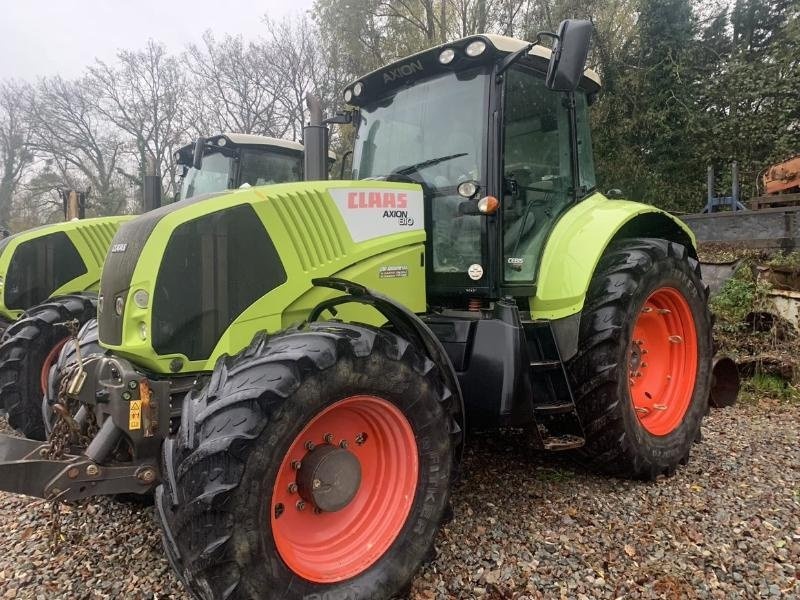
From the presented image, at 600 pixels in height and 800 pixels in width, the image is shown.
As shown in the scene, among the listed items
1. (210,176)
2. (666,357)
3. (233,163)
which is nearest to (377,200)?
(666,357)

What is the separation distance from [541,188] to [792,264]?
4.85 m

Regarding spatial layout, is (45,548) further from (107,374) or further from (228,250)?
(228,250)

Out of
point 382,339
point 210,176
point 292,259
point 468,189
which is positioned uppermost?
point 210,176

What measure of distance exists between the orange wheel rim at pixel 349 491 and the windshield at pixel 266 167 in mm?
4205

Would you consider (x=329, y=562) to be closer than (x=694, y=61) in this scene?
Yes

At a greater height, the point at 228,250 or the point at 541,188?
the point at 541,188

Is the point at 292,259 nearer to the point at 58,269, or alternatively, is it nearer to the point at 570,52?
the point at 570,52

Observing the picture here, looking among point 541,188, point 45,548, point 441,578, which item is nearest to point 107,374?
point 45,548

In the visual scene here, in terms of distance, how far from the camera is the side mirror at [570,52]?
2.74 meters

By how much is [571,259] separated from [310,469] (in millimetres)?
1875

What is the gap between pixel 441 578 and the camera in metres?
2.54

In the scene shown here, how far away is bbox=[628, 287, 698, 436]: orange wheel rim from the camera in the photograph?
12.6ft

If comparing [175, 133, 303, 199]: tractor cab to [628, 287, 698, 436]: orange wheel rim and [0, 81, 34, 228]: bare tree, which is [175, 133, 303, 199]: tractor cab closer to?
[628, 287, 698, 436]: orange wheel rim

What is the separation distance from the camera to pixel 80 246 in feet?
16.4
